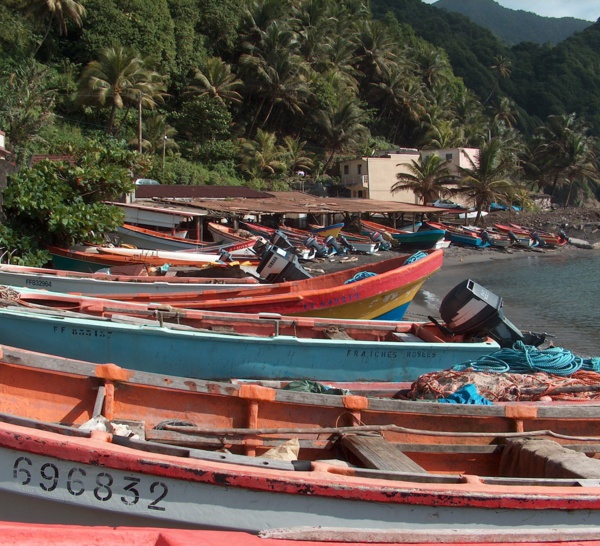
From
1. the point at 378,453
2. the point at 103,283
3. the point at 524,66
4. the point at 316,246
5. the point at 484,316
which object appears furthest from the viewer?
the point at 524,66

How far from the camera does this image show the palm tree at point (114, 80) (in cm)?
3697

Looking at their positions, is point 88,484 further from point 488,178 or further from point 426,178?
point 488,178

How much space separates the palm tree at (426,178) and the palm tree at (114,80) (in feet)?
61.0

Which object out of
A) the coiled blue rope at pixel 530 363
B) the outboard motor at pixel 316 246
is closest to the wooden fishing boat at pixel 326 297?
the coiled blue rope at pixel 530 363

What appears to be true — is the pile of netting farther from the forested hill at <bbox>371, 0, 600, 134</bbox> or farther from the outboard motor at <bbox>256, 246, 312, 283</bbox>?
the forested hill at <bbox>371, 0, 600, 134</bbox>

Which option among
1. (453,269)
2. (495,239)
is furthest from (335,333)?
(495,239)

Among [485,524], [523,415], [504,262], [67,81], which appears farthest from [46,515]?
[67,81]

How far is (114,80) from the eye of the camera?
3747 cm

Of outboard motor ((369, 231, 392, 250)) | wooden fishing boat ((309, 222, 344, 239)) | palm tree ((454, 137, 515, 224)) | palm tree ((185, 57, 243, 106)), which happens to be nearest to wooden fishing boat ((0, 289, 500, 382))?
wooden fishing boat ((309, 222, 344, 239))

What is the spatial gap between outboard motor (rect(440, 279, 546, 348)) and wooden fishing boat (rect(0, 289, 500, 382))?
205 millimetres

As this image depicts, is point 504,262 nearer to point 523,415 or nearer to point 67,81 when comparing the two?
point 523,415

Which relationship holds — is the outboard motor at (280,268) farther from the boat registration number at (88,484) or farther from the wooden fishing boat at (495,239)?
the wooden fishing boat at (495,239)

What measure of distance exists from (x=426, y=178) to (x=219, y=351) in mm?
36896

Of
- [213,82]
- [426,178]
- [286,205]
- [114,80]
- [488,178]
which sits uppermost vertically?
[213,82]
